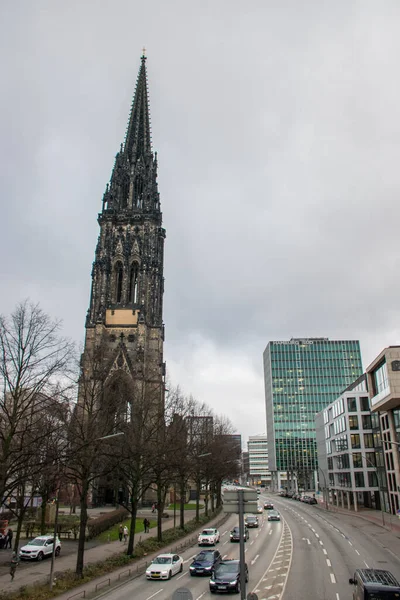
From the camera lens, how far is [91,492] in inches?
2375

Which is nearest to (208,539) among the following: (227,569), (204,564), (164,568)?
(204,564)

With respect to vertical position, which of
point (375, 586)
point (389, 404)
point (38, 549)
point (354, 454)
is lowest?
point (38, 549)

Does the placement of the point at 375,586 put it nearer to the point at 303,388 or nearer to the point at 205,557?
the point at 205,557

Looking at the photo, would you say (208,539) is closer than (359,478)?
Yes

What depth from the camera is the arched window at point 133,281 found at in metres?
78.9

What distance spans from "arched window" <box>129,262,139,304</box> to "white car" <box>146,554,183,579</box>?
55527 mm

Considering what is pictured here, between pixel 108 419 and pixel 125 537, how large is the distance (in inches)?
511

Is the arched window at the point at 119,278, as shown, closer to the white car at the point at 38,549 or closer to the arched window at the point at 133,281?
the arched window at the point at 133,281

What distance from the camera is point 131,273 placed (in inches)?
3169

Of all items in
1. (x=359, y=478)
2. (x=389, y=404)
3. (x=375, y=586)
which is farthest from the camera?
(x=359, y=478)

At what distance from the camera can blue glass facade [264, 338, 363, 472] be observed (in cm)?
14762

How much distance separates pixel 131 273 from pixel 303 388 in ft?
293

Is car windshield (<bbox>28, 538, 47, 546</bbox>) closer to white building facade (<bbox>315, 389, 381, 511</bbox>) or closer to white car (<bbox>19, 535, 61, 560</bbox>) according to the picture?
white car (<bbox>19, 535, 61, 560</bbox>)

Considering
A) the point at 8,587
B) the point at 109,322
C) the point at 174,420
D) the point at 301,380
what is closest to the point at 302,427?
the point at 301,380
